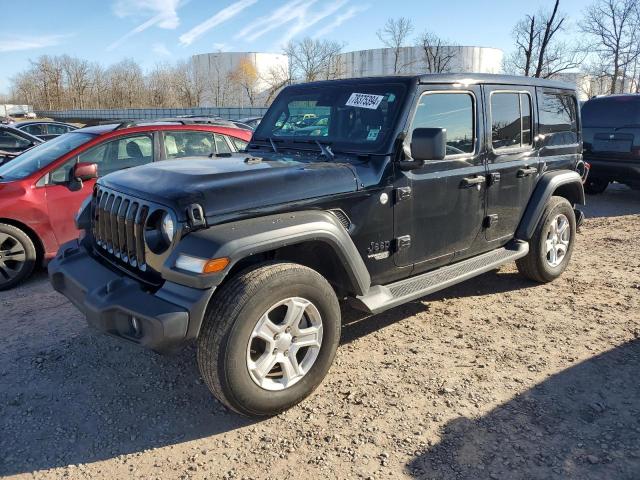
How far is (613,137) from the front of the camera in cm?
911

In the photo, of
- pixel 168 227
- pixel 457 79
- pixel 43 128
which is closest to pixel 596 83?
pixel 43 128

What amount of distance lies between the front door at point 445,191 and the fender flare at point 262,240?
546mm

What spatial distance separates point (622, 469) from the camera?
2561mm

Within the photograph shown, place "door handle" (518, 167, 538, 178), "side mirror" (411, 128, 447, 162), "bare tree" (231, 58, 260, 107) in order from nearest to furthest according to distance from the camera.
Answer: "side mirror" (411, 128, 447, 162)
"door handle" (518, 167, 538, 178)
"bare tree" (231, 58, 260, 107)

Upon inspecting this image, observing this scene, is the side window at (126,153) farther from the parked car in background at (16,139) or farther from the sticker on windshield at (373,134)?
the parked car in background at (16,139)

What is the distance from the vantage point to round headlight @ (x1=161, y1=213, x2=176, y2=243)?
2771 millimetres

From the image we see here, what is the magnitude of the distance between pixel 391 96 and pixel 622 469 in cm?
267

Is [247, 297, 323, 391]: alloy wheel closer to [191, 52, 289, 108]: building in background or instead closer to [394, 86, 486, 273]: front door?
[394, 86, 486, 273]: front door

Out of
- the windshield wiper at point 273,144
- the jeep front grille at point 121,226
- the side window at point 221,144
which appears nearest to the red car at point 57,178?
the side window at point 221,144

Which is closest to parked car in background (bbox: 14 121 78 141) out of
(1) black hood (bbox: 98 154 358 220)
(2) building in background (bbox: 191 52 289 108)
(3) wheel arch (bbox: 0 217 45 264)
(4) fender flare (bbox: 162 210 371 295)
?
(3) wheel arch (bbox: 0 217 45 264)

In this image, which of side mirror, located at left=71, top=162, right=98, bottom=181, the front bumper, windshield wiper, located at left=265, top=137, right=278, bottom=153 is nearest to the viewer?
the front bumper

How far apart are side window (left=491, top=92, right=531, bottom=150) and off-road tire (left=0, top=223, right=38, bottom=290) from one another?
459cm

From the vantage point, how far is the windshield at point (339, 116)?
142 inches

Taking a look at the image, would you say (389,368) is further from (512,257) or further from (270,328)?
(512,257)
